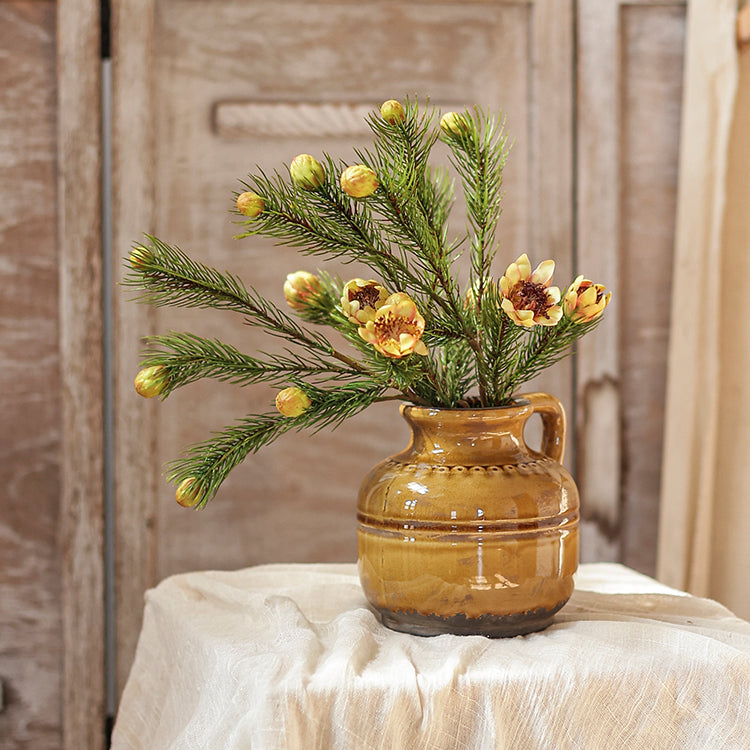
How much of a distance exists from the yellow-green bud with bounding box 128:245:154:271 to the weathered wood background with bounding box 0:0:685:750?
730 mm

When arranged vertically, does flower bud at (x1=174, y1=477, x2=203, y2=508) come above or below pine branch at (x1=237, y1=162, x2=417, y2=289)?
below

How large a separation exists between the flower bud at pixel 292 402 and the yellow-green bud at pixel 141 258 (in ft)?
0.53

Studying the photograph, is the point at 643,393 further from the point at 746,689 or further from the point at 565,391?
the point at 746,689

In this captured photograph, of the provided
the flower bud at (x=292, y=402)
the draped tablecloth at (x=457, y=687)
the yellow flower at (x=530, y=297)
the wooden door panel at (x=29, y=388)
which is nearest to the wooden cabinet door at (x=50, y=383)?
the wooden door panel at (x=29, y=388)

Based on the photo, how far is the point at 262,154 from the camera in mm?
1449

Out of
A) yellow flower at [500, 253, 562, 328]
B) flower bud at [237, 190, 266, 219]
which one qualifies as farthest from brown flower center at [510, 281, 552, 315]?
flower bud at [237, 190, 266, 219]

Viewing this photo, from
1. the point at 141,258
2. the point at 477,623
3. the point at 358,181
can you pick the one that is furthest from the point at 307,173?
the point at 477,623

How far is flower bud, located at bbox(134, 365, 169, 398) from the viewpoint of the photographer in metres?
0.71

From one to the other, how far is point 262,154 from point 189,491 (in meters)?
0.89

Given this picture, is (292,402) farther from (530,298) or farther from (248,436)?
(530,298)

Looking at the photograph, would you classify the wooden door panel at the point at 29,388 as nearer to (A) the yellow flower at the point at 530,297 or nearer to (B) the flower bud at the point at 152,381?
(B) the flower bud at the point at 152,381

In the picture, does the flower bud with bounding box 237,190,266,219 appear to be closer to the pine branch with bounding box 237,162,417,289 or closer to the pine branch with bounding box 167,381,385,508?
the pine branch with bounding box 237,162,417,289

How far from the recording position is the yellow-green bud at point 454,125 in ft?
2.35

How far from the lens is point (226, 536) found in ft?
4.82
